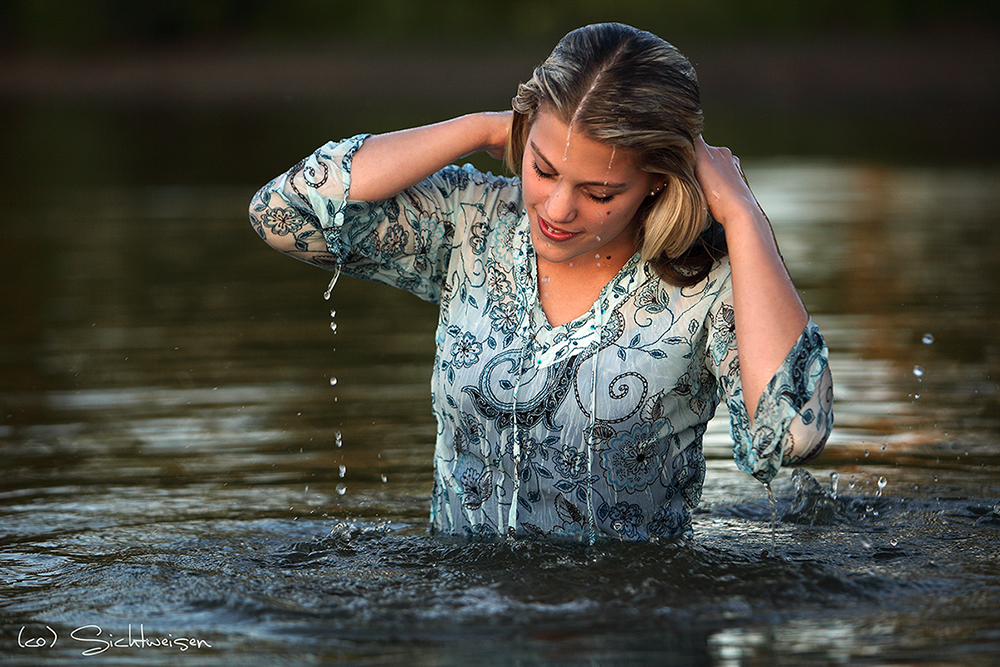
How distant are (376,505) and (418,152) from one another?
1.52 metres

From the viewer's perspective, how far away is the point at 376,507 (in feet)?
14.0

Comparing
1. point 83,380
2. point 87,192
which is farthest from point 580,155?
point 87,192

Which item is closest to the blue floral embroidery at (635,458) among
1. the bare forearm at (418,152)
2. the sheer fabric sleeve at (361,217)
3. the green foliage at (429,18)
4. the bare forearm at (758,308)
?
the bare forearm at (758,308)

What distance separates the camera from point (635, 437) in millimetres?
3088

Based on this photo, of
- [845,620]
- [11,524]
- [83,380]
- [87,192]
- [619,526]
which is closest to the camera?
[845,620]

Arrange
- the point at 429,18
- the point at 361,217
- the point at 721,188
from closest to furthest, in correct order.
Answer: the point at 721,188
the point at 361,217
the point at 429,18

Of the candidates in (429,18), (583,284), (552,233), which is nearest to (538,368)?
(583,284)

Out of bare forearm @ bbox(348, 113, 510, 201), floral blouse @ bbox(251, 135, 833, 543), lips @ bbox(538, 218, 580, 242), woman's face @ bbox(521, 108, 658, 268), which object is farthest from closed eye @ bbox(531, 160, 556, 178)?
floral blouse @ bbox(251, 135, 833, 543)

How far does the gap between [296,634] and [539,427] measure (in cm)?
70

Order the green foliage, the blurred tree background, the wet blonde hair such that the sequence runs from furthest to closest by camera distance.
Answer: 1. the green foliage
2. the blurred tree background
3. the wet blonde hair

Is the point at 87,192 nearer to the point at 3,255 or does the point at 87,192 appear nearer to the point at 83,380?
the point at 3,255

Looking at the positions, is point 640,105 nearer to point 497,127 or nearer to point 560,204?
point 560,204

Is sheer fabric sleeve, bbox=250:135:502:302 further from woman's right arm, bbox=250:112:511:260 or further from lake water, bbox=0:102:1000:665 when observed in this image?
lake water, bbox=0:102:1000:665

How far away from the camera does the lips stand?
9.64 feet
